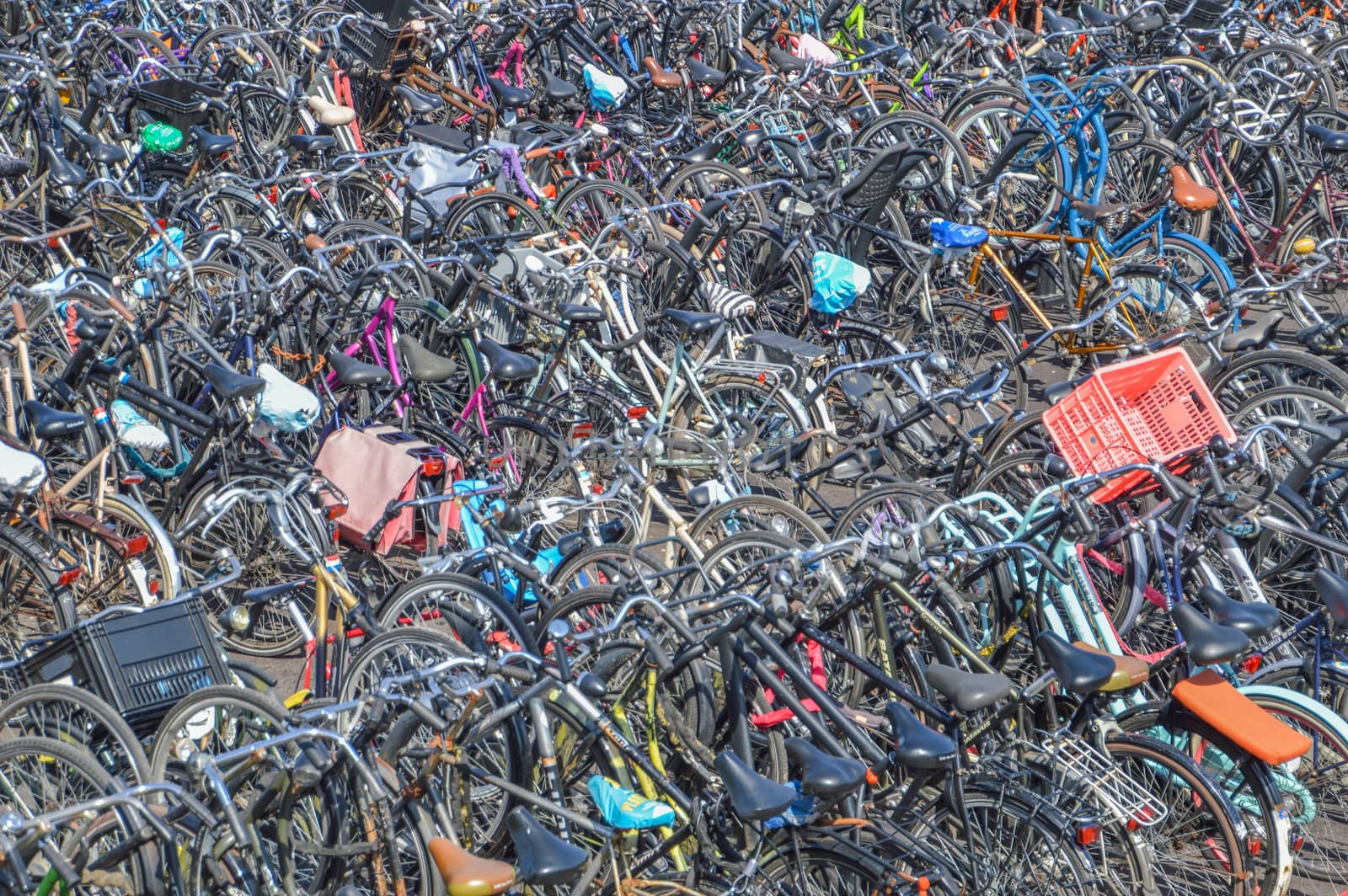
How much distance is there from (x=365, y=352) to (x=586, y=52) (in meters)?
5.39

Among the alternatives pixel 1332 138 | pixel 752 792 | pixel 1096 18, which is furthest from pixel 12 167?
pixel 1096 18

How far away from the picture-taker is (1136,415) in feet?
24.0

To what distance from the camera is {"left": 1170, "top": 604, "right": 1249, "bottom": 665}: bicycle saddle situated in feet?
17.1

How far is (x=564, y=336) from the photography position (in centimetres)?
799

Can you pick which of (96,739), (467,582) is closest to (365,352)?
(467,582)

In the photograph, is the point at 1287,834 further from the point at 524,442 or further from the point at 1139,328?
the point at 1139,328

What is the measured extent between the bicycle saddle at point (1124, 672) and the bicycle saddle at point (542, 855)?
1925 millimetres

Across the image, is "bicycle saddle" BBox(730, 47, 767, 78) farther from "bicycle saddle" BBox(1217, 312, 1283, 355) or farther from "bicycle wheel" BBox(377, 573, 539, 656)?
"bicycle wheel" BBox(377, 573, 539, 656)

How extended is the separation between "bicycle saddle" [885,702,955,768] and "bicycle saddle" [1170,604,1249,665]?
1.01 metres

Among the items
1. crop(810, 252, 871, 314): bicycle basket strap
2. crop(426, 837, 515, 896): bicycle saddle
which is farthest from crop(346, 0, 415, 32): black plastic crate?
crop(426, 837, 515, 896): bicycle saddle

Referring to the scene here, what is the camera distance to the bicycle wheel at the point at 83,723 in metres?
5.23

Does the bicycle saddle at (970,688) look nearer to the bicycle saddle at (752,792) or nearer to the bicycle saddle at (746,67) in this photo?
the bicycle saddle at (752,792)

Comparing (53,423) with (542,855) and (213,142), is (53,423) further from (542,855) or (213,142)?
(213,142)

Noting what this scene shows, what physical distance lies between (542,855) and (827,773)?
35.5 inches
